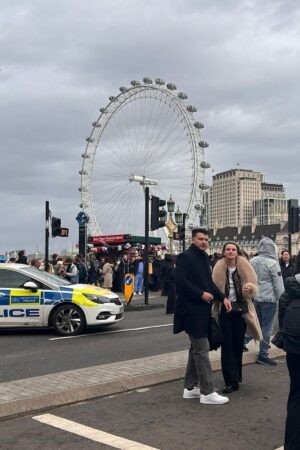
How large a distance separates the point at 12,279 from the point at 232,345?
664 cm

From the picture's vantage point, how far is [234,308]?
6.99 meters

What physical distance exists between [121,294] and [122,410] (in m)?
18.3

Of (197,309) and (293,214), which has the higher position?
(293,214)

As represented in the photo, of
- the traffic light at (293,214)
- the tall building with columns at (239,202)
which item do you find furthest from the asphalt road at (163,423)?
the tall building with columns at (239,202)

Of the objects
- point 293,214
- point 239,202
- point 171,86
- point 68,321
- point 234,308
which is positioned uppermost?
point 239,202

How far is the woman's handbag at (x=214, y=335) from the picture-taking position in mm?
6484

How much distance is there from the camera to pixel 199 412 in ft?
19.8

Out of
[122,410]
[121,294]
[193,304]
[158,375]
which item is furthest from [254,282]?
[121,294]

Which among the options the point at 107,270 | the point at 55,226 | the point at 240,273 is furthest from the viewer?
the point at 55,226

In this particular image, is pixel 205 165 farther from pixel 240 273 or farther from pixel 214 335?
pixel 214 335

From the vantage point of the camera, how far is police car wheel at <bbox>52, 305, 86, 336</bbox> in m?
12.1

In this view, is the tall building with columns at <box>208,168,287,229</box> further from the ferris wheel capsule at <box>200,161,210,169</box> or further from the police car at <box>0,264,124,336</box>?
the police car at <box>0,264,124,336</box>

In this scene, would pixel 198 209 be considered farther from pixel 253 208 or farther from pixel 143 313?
pixel 253 208

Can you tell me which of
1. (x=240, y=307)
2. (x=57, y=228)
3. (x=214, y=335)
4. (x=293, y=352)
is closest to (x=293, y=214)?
(x=57, y=228)
